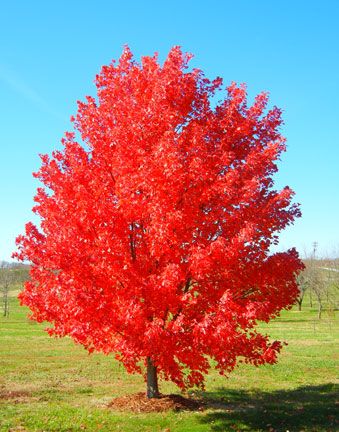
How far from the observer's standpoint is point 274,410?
1519 cm

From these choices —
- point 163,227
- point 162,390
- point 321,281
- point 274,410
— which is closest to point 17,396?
point 162,390

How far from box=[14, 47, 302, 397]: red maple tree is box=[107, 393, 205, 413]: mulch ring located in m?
2.30

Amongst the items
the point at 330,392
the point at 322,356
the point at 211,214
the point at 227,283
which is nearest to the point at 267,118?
the point at 211,214

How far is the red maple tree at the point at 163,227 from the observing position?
11.4m

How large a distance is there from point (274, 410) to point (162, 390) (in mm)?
4966

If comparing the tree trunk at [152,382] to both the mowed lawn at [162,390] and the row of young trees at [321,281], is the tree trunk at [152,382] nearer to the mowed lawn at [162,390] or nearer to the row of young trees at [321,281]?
the mowed lawn at [162,390]

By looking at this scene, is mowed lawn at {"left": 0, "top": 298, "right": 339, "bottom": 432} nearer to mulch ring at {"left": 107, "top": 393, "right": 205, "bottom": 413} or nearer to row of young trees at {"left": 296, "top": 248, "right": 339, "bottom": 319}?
mulch ring at {"left": 107, "top": 393, "right": 205, "bottom": 413}

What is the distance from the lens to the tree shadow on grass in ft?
43.2

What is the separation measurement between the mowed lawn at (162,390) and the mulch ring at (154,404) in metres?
0.37

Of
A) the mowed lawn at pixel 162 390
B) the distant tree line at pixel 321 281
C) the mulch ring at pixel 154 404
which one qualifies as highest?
the distant tree line at pixel 321 281

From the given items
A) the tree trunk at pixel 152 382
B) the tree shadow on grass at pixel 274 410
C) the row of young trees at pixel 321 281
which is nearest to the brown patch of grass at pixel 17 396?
the tree trunk at pixel 152 382

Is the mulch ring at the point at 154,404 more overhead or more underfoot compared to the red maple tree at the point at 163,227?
more underfoot

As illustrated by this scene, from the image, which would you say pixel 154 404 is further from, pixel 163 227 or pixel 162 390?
pixel 163 227

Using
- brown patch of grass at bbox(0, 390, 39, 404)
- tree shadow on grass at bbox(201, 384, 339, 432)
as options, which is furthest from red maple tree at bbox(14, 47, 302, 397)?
brown patch of grass at bbox(0, 390, 39, 404)
